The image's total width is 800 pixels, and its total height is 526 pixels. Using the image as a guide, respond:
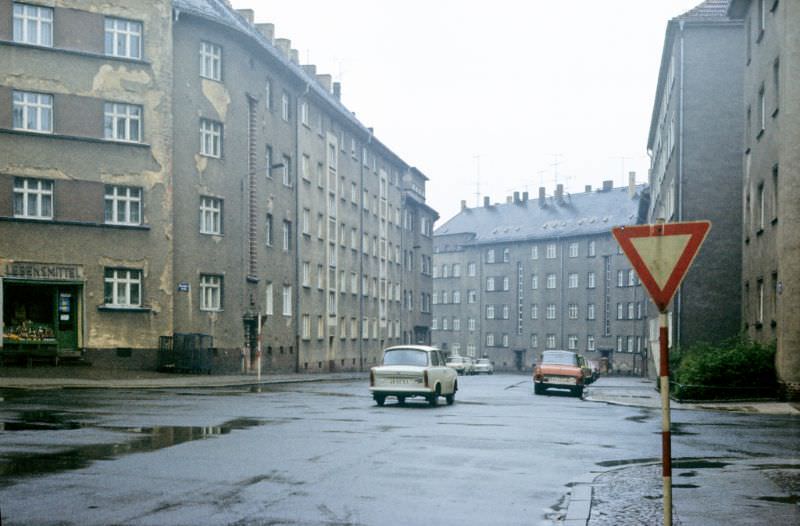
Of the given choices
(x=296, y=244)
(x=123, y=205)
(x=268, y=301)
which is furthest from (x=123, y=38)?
(x=296, y=244)

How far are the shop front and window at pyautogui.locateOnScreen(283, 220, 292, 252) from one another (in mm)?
15038

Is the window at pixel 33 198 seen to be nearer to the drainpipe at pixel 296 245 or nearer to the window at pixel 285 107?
the window at pixel 285 107

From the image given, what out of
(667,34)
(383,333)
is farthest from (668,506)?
(383,333)

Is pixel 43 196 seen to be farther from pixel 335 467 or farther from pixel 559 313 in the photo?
pixel 559 313

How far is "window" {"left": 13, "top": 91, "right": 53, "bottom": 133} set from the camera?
1426 inches

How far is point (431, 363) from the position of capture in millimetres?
24750

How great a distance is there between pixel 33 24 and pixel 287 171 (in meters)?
16.9

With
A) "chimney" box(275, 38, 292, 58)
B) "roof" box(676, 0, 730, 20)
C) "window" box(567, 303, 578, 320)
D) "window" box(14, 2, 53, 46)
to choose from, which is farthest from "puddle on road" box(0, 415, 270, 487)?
"window" box(567, 303, 578, 320)

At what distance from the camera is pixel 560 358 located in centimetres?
3528

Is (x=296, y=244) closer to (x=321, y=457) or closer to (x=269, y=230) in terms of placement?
(x=269, y=230)

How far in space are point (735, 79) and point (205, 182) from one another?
881 inches

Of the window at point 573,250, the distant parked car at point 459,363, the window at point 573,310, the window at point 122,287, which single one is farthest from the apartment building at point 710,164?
the window at point 573,250

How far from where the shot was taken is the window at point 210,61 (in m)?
42.1

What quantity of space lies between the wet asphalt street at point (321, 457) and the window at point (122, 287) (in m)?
14.6
